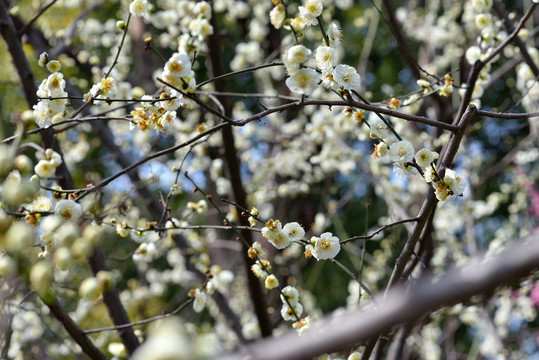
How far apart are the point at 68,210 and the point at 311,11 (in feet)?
2.48

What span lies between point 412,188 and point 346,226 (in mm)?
2048

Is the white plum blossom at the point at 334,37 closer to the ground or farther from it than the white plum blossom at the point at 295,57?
farther from it

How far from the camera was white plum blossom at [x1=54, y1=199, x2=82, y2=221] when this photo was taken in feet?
3.58

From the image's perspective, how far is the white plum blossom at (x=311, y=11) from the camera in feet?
4.22

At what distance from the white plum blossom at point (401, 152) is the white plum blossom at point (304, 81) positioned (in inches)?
11.0

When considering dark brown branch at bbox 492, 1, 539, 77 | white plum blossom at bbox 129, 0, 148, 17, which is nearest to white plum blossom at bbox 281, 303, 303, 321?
white plum blossom at bbox 129, 0, 148, 17

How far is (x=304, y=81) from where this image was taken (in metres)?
1.14

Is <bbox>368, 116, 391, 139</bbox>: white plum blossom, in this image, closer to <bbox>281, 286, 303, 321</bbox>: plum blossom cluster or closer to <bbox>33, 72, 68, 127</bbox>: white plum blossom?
<bbox>281, 286, 303, 321</bbox>: plum blossom cluster

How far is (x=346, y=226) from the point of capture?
5.78m

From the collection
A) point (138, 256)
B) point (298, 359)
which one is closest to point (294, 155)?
point (138, 256)

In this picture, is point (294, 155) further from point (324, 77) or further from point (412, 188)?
point (324, 77)

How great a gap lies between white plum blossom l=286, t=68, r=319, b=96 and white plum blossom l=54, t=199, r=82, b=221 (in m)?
0.53

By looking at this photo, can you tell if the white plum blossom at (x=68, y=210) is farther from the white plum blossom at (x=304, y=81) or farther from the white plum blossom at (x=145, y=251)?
the white plum blossom at (x=145, y=251)

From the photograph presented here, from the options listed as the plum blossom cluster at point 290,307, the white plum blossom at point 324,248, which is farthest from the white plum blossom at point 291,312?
the white plum blossom at point 324,248
